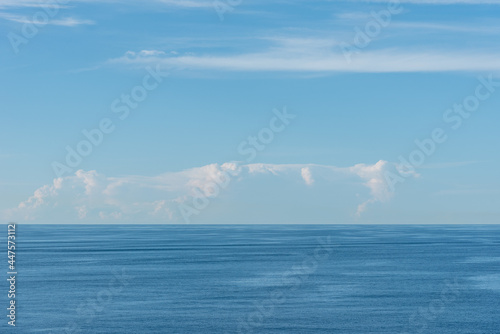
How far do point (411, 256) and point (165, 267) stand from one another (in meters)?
65.2

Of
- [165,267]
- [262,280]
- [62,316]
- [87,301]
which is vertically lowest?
[62,316]

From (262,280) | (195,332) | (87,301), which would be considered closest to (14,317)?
(87,301)

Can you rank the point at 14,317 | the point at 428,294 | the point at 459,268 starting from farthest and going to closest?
the point at 459,268
the point at 428,294
the point at 14,317

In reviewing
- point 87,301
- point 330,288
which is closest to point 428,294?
point 330,288

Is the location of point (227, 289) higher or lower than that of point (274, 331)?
higher

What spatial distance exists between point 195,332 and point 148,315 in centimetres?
1054

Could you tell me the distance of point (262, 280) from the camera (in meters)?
112

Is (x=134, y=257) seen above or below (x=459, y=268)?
above

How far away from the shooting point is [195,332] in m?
72.3

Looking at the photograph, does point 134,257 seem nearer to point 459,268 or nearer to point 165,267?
point 165,267

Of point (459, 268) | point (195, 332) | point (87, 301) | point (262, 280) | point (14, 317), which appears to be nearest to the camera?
point (195, 332)

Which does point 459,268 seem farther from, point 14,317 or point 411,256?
point 14,317

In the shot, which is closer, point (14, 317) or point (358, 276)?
point (14, 317)

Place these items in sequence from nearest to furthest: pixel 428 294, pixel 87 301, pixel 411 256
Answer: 1. pixel 87 301
2. pixel 428 294
3. pixel 411 256
